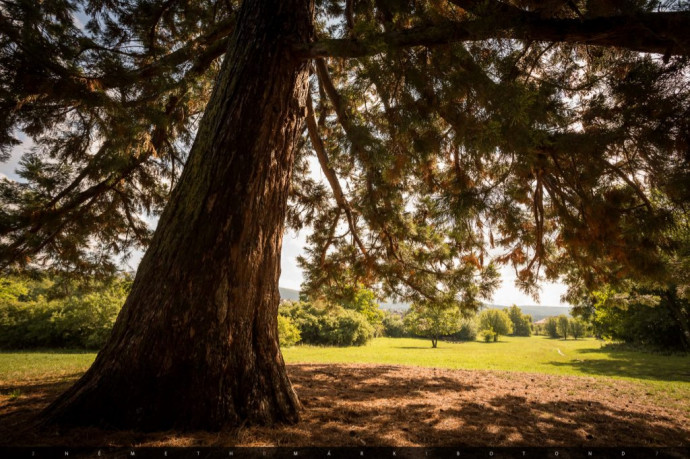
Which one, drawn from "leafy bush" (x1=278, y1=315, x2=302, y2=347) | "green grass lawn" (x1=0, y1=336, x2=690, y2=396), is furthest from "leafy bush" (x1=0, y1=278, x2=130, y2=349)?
"leafy bush" (x1=278, y1=315, x2=302, y2=347)

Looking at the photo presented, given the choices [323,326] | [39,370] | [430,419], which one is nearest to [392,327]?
[323,326]

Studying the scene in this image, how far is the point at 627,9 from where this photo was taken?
6.09ft

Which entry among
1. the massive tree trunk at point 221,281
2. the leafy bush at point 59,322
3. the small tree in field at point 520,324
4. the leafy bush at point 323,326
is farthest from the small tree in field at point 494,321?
the massive tree trunk at point 221,281

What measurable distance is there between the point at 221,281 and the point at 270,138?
52.3 inches

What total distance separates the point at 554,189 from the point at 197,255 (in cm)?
428

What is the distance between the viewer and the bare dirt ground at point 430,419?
181cm

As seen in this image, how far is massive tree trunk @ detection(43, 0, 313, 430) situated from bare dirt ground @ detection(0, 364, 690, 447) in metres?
0.18

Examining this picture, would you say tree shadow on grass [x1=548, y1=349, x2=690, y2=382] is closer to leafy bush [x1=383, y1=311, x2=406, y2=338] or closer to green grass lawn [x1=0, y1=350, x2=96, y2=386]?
green grass lawn [x1=0, y1=350, x2=96, y2=386]

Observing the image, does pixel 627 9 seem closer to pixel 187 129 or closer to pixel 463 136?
pixel 463 136

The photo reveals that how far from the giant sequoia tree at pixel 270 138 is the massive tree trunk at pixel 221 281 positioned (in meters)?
0.01

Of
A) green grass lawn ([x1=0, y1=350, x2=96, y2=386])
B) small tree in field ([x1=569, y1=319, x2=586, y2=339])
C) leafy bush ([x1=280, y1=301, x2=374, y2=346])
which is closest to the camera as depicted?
green grass lawn ([x1=0, y1=350, x2=96, y2=386])

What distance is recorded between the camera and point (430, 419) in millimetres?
2791

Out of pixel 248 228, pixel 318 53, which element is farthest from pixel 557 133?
pixel 248 228

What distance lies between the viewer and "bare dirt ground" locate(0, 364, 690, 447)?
5.93 feet
